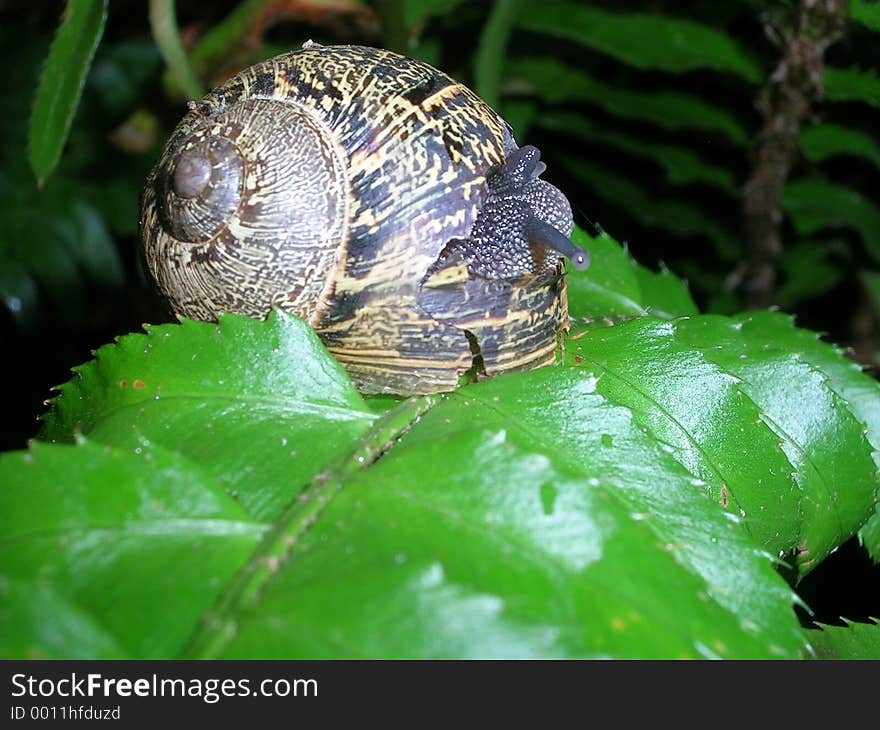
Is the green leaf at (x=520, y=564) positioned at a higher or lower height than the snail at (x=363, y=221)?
lower

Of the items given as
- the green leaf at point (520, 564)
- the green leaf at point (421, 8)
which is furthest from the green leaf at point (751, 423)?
the green leaf at point (421, 8)

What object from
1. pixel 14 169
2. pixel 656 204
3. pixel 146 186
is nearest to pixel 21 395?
pixel 14 169

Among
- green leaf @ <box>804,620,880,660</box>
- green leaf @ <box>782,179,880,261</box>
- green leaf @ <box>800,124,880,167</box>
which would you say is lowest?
green leaf @ <box>804,620,880,660</box>

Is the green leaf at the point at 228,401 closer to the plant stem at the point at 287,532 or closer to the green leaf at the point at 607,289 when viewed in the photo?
the plant stem at the point at 287,532

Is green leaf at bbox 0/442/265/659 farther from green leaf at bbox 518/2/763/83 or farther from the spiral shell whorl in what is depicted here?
green leaf at bbox 518/2/763/83

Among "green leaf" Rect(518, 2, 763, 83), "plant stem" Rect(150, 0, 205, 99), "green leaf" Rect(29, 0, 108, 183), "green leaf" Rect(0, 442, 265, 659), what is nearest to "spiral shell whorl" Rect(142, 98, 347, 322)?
"green leaf" Rect(0, 442, 265, 659)
